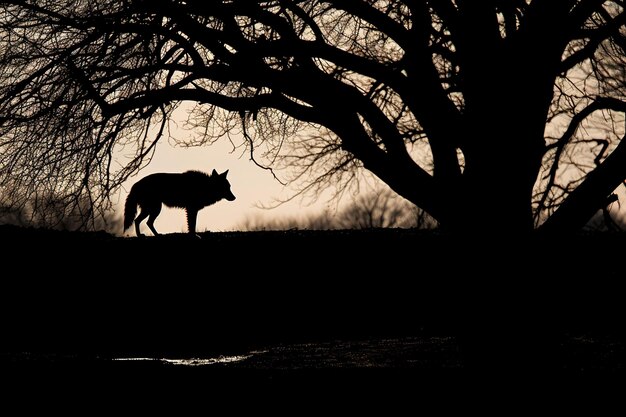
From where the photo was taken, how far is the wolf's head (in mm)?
24172

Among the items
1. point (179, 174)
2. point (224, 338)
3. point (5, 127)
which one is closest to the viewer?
point (5, 127)

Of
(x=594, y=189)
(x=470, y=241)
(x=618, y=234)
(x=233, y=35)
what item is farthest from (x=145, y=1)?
(x=618, y=234)

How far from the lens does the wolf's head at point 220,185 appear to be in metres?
24.2

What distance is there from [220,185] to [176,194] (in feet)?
6.01

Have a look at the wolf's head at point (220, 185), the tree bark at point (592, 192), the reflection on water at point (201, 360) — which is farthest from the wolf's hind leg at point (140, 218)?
the tree bark at point (592, 192)

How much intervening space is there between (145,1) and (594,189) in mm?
5840

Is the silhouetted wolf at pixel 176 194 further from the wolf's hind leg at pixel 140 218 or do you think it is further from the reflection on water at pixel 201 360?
the reflection on water at pixel 201 360

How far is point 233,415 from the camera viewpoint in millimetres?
9188

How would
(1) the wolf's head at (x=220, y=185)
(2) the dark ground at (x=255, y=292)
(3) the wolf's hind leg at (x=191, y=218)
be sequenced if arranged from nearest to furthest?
(2) the dark ground at (x=255, y=292) → (3) the wolf's hind leg at (x=191, y=218) → (1) the wolf's head at (x=220, y=185)

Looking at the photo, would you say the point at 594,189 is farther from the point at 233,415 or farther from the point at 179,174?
the point at 179,174

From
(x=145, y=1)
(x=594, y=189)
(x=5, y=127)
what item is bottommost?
(x=594, y=189)

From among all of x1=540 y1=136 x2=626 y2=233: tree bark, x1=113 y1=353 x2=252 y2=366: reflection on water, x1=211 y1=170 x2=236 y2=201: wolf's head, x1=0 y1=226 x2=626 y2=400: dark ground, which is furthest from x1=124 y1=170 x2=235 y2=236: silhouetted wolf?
x1=540 y1=136 x2=626 y2=233: tree bark

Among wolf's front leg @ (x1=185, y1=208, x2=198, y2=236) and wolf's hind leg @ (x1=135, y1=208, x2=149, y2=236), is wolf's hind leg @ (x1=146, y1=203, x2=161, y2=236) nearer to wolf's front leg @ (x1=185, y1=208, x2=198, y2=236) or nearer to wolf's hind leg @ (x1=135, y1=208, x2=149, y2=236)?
wolf's hind leg @ (x1=135, y1=208, x2=149, y2=236)

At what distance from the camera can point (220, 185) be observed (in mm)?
24375
